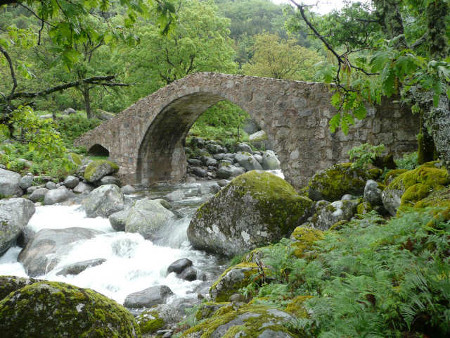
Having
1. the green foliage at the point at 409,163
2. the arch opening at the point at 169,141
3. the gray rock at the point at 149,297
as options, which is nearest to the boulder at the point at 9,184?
the arch opening at the point at 169,141

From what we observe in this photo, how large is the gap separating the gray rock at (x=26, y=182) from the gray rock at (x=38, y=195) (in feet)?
2.16

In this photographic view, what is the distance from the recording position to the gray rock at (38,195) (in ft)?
33.4

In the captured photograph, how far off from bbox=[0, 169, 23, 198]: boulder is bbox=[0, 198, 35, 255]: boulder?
3.43 m

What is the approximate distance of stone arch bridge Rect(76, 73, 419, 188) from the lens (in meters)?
7.38

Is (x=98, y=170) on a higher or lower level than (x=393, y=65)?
lower

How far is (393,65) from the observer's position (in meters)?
1.50

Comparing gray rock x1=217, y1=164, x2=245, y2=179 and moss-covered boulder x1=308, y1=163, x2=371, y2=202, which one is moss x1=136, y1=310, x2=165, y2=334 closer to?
moss-covered boulder x1=308, y1=163, x2=371, y2=202

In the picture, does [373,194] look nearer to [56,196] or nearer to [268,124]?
[268,124]

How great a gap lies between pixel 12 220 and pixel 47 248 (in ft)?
4.27

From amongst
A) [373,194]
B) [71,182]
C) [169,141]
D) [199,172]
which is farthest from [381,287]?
[199,172]

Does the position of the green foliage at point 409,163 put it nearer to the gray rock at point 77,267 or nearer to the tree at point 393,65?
the tree at point 393,65

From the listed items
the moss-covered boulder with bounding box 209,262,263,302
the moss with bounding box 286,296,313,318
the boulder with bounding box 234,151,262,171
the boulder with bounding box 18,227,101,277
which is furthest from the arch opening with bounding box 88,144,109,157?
the moss with bounding box 286,296,313,318

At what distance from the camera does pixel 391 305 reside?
1467 millimetres

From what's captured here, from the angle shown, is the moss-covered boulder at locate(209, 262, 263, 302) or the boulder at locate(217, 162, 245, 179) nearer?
the moss-covered boulder at locate(209, 262, 263, 302)
